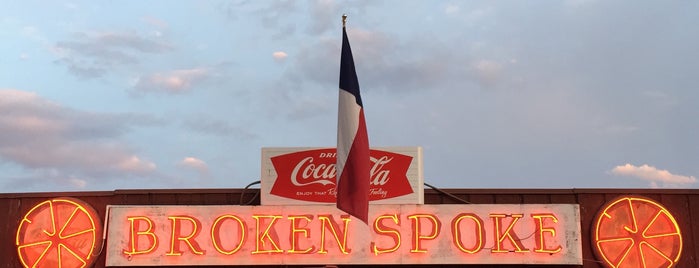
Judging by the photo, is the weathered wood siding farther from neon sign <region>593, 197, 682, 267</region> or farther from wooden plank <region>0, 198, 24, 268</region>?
neon sign <region>593, 197, 682, 267</region>

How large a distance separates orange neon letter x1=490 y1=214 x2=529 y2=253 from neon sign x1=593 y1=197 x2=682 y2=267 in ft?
5.98

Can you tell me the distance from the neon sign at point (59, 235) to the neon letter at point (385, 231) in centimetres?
652

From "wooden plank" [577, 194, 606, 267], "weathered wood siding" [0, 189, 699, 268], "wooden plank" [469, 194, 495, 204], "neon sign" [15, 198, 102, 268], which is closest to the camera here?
"wooden plank" [577, 194, 606, 267]

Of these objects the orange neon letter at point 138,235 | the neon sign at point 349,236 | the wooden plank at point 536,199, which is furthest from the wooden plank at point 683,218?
the orange neon letter at point 138,235

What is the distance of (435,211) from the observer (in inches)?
669

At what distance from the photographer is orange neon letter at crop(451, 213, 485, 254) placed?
1677 centimetres

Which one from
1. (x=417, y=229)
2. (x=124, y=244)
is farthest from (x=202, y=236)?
(x=417, y=229)

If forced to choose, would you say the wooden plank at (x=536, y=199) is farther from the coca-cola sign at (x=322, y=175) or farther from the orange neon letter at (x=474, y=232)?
the coca-cola sign at (x=322, y=175)

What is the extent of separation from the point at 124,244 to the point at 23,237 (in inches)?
100

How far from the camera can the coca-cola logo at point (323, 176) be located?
1706 cm

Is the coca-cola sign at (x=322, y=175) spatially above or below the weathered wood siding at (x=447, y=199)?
above

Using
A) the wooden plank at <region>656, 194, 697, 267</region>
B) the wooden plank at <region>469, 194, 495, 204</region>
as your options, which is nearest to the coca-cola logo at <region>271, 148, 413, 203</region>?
the wooden plank at <region>469, 194, 495, 204</region>

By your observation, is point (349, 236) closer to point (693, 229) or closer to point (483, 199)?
point (483, 199)

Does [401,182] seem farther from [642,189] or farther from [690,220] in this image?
[690,220]
